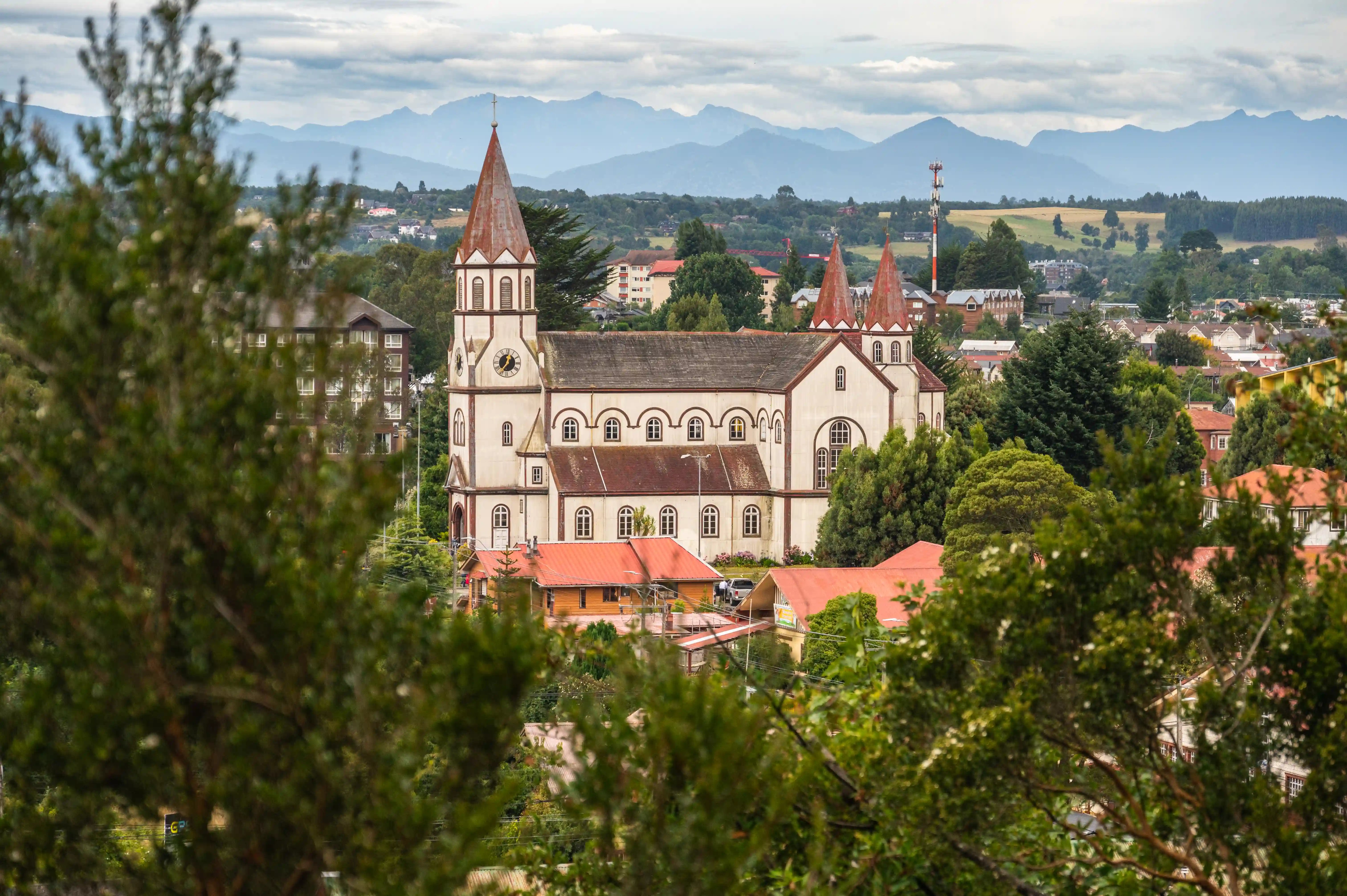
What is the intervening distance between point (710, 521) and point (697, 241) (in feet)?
268

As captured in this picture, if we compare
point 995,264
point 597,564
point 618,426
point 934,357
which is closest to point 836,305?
point 618,426

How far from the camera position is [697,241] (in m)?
143

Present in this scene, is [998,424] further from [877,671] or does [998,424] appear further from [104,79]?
[104,79]

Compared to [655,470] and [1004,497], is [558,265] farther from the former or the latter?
[1004,497]

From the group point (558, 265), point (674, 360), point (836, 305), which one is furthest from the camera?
point (558, 265)

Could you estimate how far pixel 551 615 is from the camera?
47469 millimetres

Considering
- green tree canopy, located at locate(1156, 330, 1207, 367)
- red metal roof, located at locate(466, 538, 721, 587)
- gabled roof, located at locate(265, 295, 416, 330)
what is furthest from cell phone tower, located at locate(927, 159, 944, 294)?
gabled roof, located at locate(265, 295, 416, 330)

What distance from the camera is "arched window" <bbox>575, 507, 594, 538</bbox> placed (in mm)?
62125

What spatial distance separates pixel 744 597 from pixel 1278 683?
42.2m

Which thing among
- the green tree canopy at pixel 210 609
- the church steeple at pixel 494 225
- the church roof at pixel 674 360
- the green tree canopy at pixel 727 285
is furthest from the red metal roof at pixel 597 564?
the green tree canopy at pixel 727 285

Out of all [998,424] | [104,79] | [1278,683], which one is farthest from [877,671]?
[998,424]

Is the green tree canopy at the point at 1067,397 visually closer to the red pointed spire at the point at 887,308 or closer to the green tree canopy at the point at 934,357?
the red pointed spire at the point at 887,308

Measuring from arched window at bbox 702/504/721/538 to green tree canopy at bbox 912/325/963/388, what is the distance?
24.0m

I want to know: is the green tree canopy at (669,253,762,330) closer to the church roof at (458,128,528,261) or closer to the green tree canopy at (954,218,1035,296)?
the green tree canopy at (954,218,1035,296)
